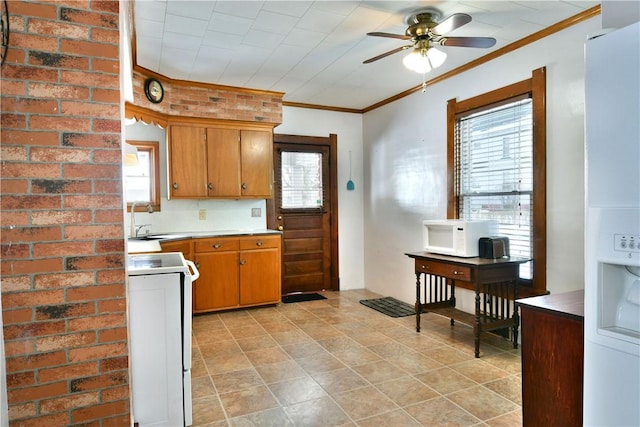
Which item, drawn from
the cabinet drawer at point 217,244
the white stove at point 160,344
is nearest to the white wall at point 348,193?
the cabinet drawer at point 217,244

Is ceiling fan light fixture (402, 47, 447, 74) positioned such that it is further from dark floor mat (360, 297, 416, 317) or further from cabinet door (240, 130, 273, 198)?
dark floor mat (360, 297, 416, 317)

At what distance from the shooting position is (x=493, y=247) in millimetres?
3189

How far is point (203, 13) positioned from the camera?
268 cm

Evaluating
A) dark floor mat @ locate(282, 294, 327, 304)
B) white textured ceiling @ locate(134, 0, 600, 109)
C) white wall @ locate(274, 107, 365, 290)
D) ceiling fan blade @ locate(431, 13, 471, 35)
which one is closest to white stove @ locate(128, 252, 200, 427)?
white textured ceiling @ locate(134, 0, 600, 109)

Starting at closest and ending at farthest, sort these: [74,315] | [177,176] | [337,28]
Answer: [74,315], [337,28], [177,176]

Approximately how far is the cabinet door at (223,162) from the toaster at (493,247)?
2.66 metres

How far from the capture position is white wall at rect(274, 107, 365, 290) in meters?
5.28

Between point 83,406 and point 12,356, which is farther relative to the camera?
point 83,406

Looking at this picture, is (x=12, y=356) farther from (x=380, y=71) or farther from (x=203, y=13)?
(x=380, y=71)

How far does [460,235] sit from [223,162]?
2659 millimetres

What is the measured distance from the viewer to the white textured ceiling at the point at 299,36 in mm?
2607

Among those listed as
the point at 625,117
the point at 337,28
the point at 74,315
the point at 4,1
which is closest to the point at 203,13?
the point at 337,28

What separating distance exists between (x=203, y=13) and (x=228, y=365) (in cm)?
252

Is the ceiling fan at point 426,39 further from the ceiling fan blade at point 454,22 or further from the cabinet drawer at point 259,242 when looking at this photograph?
the cabinet drawer at point 259,242
